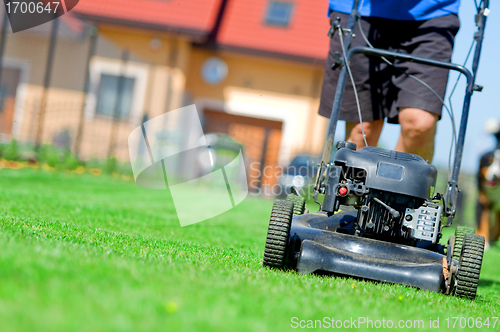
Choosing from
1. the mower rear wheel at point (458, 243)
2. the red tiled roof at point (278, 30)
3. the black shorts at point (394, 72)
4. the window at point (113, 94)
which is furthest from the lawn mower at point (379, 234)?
the window at point (113, 94)

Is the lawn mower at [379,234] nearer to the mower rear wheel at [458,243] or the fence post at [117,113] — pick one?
the mower rear wheel at [458,243]

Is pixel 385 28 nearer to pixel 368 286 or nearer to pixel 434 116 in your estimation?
pixel 434 116

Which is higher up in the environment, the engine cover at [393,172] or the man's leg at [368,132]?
the man's leg at [368,132]

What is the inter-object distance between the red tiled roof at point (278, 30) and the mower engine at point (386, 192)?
13.0m

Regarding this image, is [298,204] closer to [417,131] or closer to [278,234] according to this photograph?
[417,131]

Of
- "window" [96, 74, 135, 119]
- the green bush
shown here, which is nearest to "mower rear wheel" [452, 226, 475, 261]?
the green bush

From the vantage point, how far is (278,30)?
637 inches

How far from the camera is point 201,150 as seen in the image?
16.1 metres

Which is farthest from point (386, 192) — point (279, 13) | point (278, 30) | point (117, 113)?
point (279, 13)

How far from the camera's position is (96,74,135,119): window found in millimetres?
15742

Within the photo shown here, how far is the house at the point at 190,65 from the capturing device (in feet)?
50.5

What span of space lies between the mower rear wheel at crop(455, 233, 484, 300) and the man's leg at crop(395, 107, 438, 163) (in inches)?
31.5

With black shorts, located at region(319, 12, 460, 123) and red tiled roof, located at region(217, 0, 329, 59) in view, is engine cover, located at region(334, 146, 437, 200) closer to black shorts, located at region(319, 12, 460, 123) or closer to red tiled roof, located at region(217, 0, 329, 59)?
black shorts, located at region(319, 12, 460, 123)

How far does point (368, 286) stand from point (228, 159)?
13.3 m
